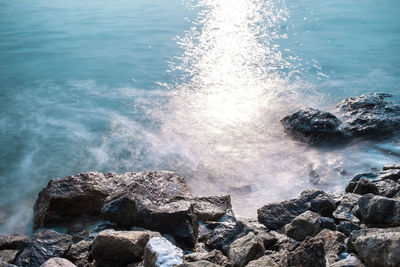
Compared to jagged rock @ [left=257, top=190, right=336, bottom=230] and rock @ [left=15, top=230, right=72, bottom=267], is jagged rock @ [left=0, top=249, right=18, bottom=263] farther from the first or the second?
jagged rock @ [left=257, top=190, right=336, bottom=230]

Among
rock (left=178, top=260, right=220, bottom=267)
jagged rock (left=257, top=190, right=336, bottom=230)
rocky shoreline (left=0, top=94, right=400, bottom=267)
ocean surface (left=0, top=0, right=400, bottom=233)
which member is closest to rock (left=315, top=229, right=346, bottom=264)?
rocky shoreline (left=0, top=94, right=400, bottom=267)

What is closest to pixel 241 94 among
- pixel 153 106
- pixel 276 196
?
pixel 153 106

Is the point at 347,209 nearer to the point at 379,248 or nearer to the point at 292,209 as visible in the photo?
the point at 292,209

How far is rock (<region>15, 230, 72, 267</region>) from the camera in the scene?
3.28 metres

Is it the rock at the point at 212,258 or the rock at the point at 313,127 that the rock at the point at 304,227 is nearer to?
the rock at the point at 212,258

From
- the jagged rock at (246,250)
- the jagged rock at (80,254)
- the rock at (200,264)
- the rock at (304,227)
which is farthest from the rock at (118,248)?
the rock at (304,227)

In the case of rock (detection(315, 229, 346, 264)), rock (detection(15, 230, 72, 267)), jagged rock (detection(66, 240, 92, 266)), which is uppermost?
rock (detection(315, 229, 346, 264))

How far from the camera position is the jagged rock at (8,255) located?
11.6 ft

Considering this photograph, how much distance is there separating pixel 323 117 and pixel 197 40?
19.9 ft

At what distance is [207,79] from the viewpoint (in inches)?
360

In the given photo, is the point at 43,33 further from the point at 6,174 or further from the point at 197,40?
the point at 6,174

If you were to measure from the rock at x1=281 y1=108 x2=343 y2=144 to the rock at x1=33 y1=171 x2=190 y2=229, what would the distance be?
2.54m

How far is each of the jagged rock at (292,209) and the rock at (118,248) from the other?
137 centimetres

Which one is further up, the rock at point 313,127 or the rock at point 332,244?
the rock at point 332,244
